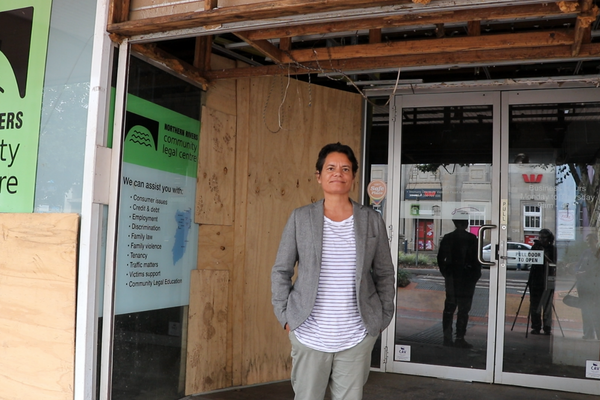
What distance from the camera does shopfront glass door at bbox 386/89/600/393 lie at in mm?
4668

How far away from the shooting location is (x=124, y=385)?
343 cm

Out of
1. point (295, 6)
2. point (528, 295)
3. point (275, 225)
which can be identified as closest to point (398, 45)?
point (295, 6)

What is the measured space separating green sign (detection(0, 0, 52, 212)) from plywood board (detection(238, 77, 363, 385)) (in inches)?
68.1

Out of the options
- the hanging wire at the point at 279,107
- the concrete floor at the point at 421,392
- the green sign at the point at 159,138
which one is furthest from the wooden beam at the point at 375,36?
the concrete floor at the point at 421,392

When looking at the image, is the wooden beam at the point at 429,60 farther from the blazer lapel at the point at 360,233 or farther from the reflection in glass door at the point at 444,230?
the blazer lapel at the point at 360,233

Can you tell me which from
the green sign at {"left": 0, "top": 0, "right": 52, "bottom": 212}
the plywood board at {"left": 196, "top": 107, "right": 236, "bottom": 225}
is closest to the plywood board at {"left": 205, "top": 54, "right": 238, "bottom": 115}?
the plywood board at {"left": 196, "top": 107, "right": 236, "bottom": 225}

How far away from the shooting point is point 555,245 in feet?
15.5

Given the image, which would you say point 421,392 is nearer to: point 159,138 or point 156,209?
point 156,209

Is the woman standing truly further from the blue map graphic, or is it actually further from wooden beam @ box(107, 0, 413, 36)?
the blue map graphic

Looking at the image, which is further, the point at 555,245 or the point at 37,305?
the point at 555,245

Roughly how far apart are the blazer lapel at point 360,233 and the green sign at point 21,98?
6.98 ft

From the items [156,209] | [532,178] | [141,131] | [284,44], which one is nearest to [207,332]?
[156,209]

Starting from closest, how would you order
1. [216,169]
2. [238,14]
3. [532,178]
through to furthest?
Answer: [238,14], [216,169], [532,178]

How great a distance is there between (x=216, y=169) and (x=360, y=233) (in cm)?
202
